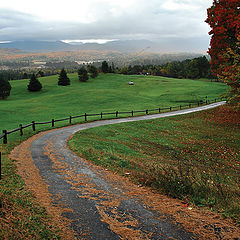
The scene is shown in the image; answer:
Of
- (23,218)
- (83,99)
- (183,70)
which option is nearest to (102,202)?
(23,218)

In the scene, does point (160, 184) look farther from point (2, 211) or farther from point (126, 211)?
point (2, 211)

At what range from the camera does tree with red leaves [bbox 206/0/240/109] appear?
2386 cm

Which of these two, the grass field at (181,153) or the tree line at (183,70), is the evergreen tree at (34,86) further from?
the grass field at (181,153)

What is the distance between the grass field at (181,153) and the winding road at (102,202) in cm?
88

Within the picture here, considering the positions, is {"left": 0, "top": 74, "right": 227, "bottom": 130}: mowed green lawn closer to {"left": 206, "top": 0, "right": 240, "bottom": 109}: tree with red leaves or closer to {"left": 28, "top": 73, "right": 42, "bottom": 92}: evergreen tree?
{"left": 28, "top": 73, "right": 42, "bottom": 92}: evergreen tree

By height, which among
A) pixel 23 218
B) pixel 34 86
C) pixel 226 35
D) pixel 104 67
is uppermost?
pixel 226 35

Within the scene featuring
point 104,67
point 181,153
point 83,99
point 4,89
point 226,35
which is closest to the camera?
point 181,153

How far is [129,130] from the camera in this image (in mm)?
26797

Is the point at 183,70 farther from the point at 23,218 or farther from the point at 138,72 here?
the point at 23,218

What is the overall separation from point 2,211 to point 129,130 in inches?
834

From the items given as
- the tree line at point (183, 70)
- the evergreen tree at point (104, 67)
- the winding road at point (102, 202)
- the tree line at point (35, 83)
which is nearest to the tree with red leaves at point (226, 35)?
the winding road at point (102, 202)

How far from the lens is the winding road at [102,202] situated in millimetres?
5949

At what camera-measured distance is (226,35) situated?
1093 inches

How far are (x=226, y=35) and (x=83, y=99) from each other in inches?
1724
